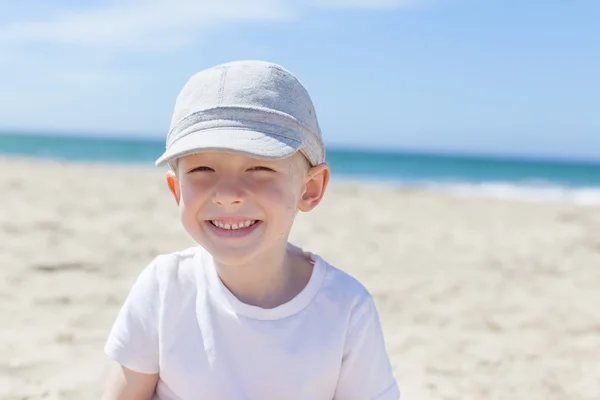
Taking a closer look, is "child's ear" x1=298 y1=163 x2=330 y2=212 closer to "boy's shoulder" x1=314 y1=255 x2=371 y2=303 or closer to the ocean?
"boy's shoulder" x1=314 y1=255 x2=371 y2=303

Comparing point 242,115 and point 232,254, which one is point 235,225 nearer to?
point 232,254

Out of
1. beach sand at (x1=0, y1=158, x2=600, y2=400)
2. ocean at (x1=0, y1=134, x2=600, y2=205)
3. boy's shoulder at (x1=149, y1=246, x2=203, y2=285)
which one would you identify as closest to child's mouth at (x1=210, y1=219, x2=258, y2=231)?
boy's shoulder at (x1=149, y1=246, x2=203, y2=285)

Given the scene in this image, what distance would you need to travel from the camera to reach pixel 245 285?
1.77 m

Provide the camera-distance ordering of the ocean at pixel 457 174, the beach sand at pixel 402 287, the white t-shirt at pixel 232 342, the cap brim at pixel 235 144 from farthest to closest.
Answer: the ocean at pixel 457 174
the beach sand at pixel 402 287
the white t-shirt at pixel 232 342
the cap brim at pixel 235 144

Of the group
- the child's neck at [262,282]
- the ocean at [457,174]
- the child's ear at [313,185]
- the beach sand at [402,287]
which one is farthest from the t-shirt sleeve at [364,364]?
the ocean at [457,174]

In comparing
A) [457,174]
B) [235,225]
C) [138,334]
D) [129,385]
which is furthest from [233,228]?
[457,174]

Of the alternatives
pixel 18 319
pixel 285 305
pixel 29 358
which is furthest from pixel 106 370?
pixel 285 305

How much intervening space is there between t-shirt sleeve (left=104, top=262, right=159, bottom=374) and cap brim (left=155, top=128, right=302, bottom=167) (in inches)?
15.1

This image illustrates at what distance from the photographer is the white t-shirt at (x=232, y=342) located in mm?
1702

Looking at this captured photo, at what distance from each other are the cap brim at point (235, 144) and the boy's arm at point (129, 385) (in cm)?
56

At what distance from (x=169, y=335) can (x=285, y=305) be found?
29cm

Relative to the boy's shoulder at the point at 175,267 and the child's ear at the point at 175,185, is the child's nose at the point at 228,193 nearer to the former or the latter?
the child's ear at the point at 175,185

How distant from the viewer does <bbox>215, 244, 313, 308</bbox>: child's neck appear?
176 cm

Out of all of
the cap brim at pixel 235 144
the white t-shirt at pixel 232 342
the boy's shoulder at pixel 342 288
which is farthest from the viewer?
the boy's shoulder at pixel 342 288
